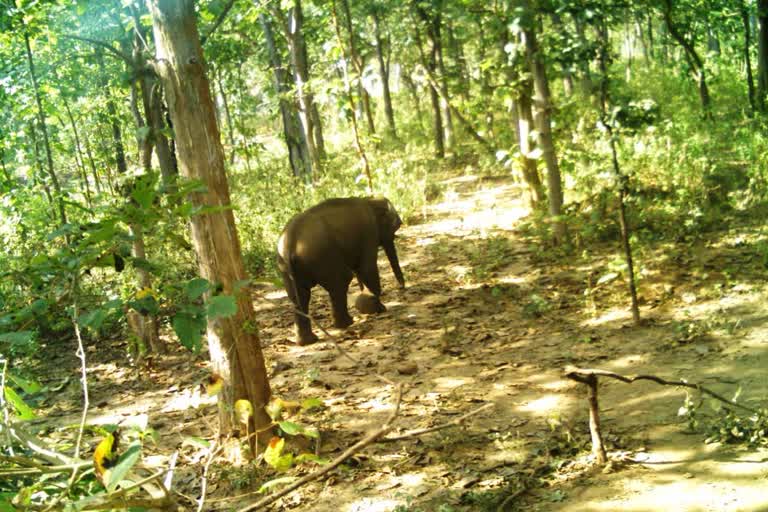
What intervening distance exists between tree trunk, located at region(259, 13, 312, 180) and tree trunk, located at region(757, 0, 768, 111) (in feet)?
30.7

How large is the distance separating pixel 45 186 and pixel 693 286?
33.5 ft

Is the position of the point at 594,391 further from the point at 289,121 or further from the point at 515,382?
the point at 289,121

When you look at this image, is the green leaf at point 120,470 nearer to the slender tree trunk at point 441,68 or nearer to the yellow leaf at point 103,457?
the yellow leaf at point 103,457

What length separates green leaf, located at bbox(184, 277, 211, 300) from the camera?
214cm

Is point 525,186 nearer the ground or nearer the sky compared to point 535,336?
nearer the sky

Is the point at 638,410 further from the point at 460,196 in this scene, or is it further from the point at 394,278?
the point at 460,196

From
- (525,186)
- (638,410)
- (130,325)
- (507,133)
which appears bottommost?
(638,410)

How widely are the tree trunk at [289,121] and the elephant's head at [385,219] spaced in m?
6.93

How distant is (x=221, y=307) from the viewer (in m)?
2.12

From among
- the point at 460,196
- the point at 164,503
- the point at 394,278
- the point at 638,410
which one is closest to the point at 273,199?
the point at 460,196

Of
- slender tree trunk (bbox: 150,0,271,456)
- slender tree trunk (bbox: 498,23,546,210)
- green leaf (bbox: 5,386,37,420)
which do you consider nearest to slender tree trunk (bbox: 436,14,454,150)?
slender tree trunk (bbox: 498,23,546,210)

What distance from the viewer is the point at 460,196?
561 inches

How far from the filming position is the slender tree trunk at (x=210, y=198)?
15.3 ft

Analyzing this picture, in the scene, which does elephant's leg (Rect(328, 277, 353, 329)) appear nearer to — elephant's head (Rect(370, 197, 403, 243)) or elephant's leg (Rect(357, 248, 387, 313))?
elephant's leg (Rect(357, 248, 387, 313))
